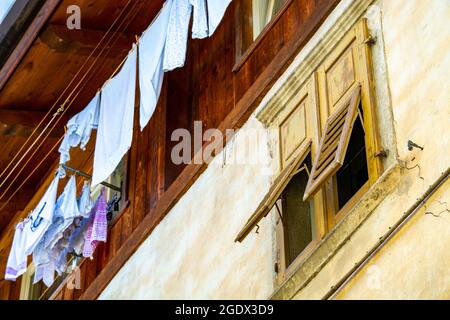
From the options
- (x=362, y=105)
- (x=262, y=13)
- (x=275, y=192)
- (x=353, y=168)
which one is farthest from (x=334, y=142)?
(x=262, y=13)

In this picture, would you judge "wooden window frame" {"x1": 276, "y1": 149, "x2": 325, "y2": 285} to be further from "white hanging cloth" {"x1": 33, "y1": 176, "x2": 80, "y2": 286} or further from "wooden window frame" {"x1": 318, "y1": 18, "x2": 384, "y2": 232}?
"white hanging cloth" {"x1": 33, "y1": 176, "x2": 80, "y2": 286}

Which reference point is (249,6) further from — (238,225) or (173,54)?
(238,225)

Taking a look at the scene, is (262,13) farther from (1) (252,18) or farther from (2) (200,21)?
(2) (200,21)

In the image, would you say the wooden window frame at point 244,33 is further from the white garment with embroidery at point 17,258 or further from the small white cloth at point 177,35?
the white garment with embroidery at point 17,258

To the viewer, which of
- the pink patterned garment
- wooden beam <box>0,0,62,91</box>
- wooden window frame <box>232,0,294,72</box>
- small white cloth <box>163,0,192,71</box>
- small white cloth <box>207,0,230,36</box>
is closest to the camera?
small white cloth <box>207,0,230,36</box>

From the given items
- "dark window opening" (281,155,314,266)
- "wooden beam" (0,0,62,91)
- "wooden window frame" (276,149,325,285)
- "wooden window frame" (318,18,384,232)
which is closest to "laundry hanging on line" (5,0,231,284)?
"wooden beam" (0,0,62,91)

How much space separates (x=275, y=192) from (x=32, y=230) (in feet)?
13.9

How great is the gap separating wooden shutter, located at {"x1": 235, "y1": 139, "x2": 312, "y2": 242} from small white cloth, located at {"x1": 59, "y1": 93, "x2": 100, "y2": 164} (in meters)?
3.27

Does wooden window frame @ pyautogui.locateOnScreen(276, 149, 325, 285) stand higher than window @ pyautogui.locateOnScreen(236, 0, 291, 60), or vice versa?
window @ pyautogui.locateOnScreen(236, 0, 291, 60)

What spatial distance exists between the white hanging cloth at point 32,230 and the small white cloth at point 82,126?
384 millimetres

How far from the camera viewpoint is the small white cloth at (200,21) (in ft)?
31.2

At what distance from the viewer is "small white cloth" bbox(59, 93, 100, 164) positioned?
36.5 ft

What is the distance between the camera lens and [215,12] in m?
9.48
